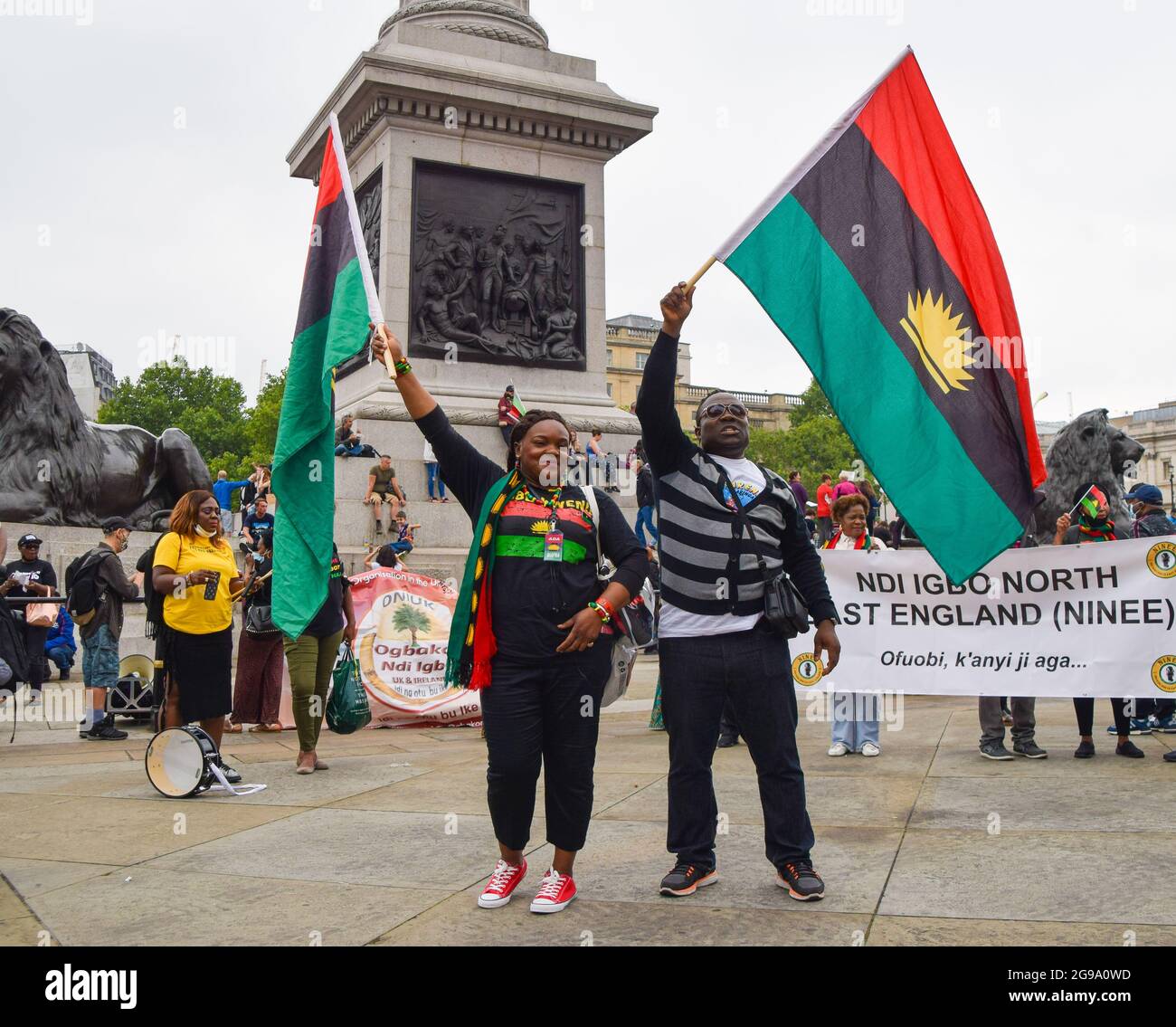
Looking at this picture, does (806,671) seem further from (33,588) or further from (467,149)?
(467,149)

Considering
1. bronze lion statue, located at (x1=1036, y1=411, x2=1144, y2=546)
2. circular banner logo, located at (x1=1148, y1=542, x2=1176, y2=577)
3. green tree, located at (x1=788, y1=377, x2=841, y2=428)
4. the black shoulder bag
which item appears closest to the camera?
the black shoulder bag

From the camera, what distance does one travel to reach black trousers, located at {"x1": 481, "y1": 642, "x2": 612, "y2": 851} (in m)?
4.77

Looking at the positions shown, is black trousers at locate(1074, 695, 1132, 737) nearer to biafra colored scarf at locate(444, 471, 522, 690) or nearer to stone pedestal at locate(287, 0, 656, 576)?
biafra colored scarf at locate(444, 471, 522, 690)

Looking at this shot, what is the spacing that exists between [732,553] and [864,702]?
A: 4372mm

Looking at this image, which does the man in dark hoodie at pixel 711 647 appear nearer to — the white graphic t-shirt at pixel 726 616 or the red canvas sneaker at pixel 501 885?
the white graphic t-shirt at pixel 726 616

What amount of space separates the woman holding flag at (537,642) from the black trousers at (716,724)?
385 millimetres

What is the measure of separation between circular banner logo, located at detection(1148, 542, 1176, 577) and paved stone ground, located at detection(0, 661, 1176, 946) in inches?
52.0

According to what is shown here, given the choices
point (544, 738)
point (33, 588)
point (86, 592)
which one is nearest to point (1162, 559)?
point (544, 738)

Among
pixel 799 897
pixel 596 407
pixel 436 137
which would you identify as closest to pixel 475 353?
pixel 596 407

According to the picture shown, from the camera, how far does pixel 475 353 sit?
61.9 ft

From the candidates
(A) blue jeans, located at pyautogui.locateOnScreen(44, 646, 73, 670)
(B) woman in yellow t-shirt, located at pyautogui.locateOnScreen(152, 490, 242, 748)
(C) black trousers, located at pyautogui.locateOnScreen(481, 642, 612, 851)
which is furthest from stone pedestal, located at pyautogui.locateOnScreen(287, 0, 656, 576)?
(C) black trousers, located at pyautogui.locateOnScreen(481, 642, 612, 851)

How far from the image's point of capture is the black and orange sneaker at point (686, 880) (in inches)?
190

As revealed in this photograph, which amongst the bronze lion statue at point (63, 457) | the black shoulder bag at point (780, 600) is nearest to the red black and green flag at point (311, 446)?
the black shoulder bag at point (780, 600)

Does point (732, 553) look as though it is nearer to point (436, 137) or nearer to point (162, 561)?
point (162, 561)
